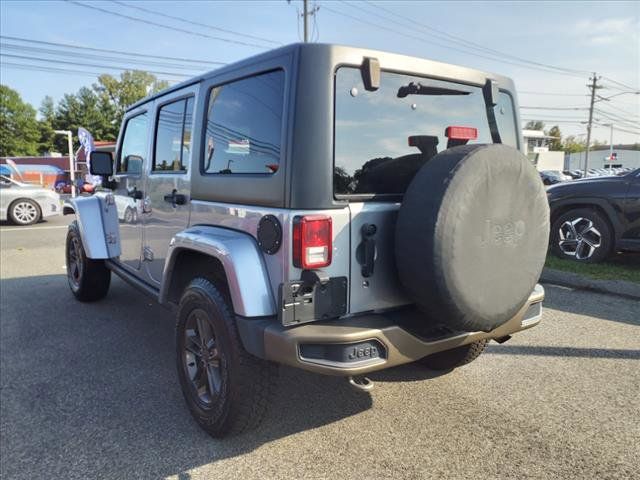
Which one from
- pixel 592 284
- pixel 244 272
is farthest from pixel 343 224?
pixel 592 284

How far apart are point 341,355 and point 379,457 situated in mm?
737

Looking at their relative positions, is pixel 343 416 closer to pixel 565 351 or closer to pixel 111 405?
pixel 111 405

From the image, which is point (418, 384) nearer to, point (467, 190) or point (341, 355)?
point (341, 355)

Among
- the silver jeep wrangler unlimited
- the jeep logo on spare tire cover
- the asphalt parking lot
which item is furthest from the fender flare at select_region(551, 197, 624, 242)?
the jeep logo on spare tire cover

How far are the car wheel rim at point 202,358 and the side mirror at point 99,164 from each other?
231cm

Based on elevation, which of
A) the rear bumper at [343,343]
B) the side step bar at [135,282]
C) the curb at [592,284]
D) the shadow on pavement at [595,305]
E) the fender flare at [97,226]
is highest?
the fender flare at [97,226]

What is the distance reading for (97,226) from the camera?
15.5ft

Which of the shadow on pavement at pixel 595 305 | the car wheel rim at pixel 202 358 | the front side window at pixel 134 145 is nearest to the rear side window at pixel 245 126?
the car wheel rim at pixel 202 358

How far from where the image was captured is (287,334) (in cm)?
211

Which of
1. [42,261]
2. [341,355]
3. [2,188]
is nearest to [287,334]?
[341,355]

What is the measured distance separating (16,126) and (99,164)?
253 ft

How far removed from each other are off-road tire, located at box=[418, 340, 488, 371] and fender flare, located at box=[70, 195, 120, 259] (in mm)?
3076

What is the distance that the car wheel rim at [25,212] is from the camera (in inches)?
511

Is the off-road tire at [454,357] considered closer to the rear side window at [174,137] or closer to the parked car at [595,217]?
the rear side window at [174,137]
